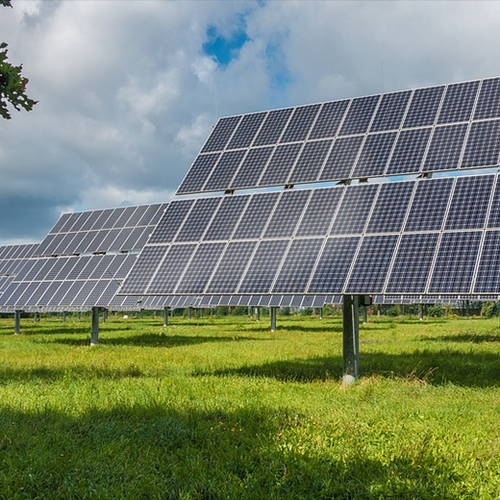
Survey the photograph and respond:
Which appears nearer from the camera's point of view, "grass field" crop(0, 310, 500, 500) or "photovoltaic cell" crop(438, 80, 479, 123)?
"grass field" crop(0, 310, 500, 500)

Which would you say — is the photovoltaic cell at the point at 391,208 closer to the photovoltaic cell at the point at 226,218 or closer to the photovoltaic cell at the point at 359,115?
the photovoltaic cell at the point at 359,115

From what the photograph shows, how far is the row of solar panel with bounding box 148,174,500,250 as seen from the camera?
14188mm

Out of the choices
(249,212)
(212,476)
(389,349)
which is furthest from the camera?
(389,349)

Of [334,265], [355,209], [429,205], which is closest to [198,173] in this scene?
[355,209]

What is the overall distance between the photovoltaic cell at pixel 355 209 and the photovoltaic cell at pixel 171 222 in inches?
201

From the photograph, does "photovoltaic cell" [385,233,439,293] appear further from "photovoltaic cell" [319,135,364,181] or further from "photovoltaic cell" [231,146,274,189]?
"photovoltaic cell" [231,146,274,189]

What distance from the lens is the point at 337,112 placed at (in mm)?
19734

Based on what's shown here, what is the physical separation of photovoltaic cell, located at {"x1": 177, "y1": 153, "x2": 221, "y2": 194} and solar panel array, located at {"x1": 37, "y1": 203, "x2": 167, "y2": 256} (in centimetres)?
1506

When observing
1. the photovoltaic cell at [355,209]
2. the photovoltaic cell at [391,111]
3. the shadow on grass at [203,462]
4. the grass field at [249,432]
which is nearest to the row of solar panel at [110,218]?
the grass field at [249,432]

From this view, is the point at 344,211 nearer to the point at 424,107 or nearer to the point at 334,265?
the point at 334,265

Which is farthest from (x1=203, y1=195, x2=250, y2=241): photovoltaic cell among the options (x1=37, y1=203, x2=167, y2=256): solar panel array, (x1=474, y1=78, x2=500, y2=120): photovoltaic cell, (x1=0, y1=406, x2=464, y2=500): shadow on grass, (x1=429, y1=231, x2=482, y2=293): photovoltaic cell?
(x1=37, y1=203, x2=167, y2=256): solar panel array

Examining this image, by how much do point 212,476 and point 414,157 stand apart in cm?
1091

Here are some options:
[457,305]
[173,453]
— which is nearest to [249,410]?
[173,453]

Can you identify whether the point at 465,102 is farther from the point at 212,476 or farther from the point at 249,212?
the point at 212,476
